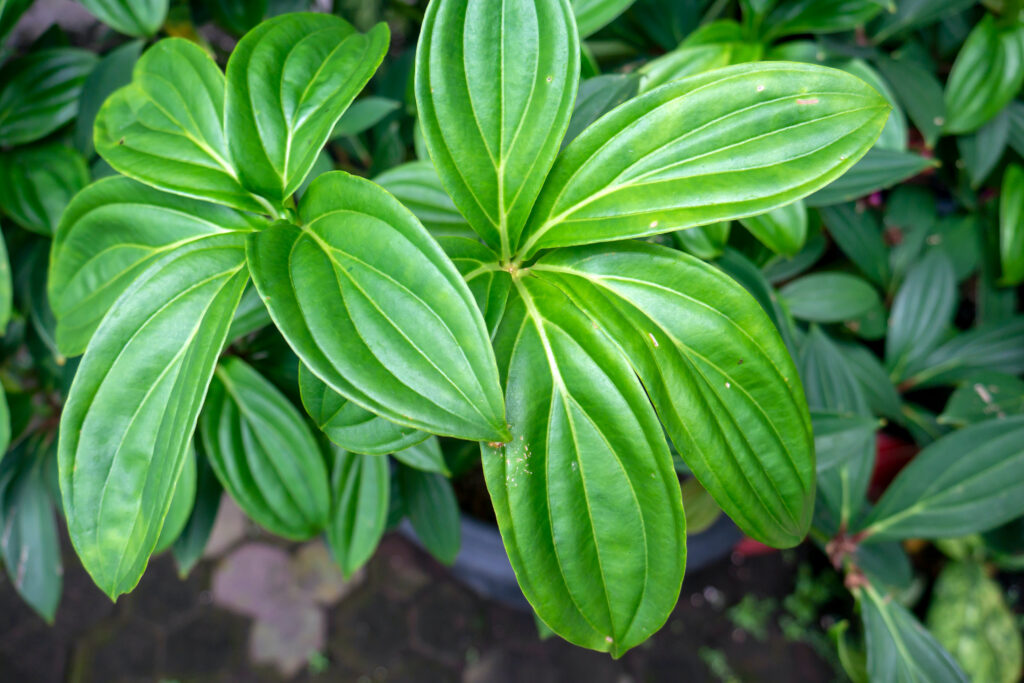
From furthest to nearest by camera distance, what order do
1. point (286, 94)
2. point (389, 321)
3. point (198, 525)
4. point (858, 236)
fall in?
1. point (858, 236)
2. point (198, 525)
3. point (286, 94)
4. point (389, 321)

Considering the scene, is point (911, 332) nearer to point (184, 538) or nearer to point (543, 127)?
point (543, 127)

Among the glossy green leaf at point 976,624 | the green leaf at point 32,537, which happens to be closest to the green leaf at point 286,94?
the green leaf at point 32,537

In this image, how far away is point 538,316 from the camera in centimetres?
42

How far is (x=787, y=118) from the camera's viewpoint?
0.41 m

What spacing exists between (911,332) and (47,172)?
122 cm

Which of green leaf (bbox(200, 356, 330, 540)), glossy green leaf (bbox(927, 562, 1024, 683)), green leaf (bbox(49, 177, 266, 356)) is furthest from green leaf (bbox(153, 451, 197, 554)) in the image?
glossy green leaf (bbox(927, 562, 1024, 683))

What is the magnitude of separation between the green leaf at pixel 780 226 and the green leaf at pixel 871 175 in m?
0.10

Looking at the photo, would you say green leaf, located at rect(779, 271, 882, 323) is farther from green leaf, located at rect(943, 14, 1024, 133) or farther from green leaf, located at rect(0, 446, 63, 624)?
green leaf, located at rect(0, 446, 63, 624)

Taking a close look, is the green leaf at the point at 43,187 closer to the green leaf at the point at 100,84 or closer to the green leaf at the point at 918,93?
the green leaf at the point at 100,84

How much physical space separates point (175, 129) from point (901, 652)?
0.94 m

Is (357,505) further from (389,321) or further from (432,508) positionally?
(389,321)

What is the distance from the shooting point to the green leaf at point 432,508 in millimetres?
852

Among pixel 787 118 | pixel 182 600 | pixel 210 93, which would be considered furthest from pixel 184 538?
pixel 787 118

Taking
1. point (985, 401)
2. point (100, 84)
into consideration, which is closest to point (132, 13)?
point (100, 84)
